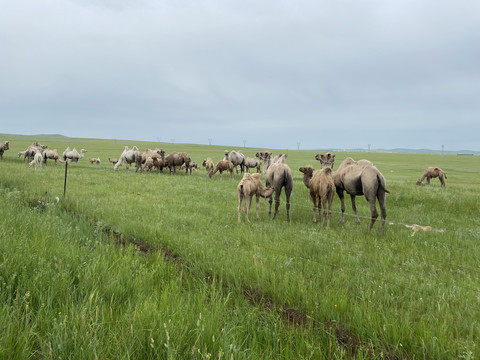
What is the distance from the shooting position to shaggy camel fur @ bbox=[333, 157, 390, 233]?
8406 mm

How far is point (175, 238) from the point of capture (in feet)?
23.0

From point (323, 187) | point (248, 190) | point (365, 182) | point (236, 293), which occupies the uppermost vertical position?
point (365, 182)

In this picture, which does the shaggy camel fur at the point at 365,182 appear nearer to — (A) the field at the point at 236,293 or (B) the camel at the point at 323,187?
(B) the camel at the point at 323,187

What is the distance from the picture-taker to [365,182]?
8.66 metres

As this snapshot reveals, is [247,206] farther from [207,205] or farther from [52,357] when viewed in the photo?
[52,357]

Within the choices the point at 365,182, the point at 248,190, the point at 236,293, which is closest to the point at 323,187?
the point at 365,182

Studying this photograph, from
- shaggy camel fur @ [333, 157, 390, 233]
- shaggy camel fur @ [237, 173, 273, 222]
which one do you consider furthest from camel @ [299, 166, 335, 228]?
shaggy camel fur @ [237, 173, 273, 222]

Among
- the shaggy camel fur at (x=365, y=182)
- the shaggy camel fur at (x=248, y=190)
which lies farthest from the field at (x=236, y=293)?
the shaggy camel fur at (x=248, y=190)

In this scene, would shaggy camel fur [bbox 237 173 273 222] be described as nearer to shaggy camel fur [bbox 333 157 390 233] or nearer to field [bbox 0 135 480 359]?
field [bbox 0 135 480 359]

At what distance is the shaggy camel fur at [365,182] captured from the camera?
331 inches

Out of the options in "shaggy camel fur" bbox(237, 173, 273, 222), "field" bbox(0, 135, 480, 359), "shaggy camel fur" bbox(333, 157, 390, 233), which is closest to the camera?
"field" bbox(0, 135, 480, 359)

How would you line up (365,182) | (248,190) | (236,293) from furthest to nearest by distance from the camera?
(248,190) < (365,182) < (236,293)

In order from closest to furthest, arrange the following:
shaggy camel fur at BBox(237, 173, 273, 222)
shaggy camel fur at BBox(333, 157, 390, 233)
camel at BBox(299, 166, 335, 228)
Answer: shaggy camel fur at BBox(333, 157, 390, 233) → camel at BBox(299, 166, 335, 228) → shaggy camel fur at BBox(237, 173, 273, 222)

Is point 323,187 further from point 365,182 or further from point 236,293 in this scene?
point 236,293
